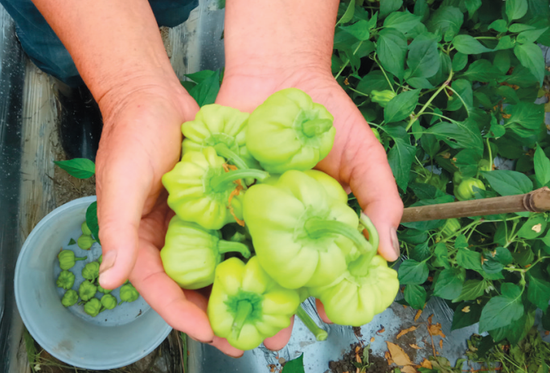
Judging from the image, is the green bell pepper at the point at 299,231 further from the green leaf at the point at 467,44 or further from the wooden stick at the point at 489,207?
the green leaf at the point at 467,44

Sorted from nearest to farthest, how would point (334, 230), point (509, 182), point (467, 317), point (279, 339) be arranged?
1. point (334, 230)
2. point (279, 339)
3. point (509, 182)
4. point (467, 317)

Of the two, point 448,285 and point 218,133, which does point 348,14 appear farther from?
point 448,285

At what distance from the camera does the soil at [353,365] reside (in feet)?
7.46

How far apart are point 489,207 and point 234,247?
2.63ft

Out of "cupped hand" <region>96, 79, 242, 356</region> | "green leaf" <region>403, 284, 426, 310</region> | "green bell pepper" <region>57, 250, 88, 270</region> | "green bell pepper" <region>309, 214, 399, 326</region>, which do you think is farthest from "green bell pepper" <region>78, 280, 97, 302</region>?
"green leaf" <region>403, 284, 426, 310</region>

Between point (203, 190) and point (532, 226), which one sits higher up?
point (203, 190)

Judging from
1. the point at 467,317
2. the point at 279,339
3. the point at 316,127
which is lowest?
the point at 467,317

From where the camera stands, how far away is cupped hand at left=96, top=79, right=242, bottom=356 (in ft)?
3.29

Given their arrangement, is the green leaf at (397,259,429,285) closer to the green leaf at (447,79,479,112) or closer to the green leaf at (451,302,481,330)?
the green leaf at (451,302,481,330)

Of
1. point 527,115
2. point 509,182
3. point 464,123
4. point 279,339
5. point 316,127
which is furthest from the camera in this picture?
point 527,115

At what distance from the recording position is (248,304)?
1098mm

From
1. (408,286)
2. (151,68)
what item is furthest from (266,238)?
(408,286)

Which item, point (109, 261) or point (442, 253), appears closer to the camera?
point (109, 261)

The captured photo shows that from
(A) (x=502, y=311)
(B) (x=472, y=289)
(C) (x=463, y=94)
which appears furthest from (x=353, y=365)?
(C) (x=463, y=94)
